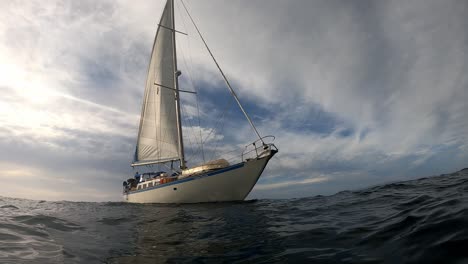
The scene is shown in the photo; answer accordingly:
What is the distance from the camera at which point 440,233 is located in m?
4.74

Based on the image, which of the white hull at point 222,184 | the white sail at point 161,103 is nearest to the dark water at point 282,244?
the white hull at point 222,184

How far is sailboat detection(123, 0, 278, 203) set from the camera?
21.8m

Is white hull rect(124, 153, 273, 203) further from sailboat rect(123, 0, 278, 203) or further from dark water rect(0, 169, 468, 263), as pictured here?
Result: dark water rect(0, 169, 468, 263)

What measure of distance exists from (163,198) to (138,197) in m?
7.03

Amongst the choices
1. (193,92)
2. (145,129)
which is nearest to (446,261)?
(193,92)

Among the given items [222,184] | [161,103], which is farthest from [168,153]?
[222,184]

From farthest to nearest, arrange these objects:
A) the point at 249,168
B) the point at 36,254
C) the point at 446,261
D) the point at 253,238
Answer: the point at 249,168, the point at 253,238, the point at 36,254, the point at 446,261

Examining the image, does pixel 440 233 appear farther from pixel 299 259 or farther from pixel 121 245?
pixel 121 245

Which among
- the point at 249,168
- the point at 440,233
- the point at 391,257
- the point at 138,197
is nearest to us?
the point at 391,257

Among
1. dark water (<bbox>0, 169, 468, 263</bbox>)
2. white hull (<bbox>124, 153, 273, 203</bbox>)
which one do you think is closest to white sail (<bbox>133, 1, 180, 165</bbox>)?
white hull (<bbox>124, 153, 273, 203</bbox>)

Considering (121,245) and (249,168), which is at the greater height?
(249,168)

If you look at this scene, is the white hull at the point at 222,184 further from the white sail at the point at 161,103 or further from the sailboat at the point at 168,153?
the white sail at the point at 161,103

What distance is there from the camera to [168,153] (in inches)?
1214

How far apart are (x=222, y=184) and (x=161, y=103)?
1579 centimetres
